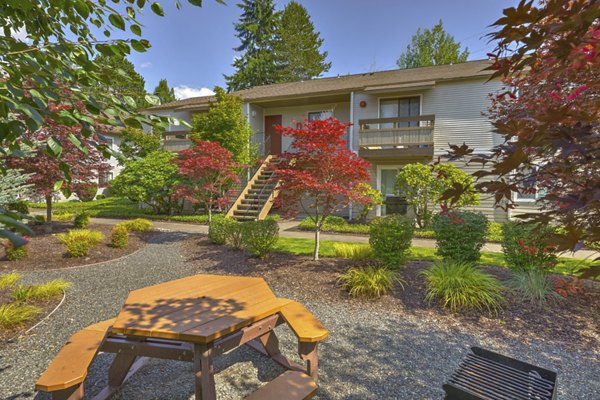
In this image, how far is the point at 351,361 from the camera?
133 inches

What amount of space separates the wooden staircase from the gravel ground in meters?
7.19

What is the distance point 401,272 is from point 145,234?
882 centimetres

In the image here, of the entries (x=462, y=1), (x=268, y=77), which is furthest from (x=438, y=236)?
(x=268, y=77)

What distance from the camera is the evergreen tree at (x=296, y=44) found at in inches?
1357

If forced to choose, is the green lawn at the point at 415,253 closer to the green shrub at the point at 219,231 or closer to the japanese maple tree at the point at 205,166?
the green shrub at the point at 219,231

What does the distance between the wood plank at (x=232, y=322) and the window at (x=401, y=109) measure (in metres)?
12.8

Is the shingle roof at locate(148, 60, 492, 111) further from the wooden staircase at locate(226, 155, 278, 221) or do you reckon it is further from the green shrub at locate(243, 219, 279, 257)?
the green shrub at locate(243, 219, 279, 257)

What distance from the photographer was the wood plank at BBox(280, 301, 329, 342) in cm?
281

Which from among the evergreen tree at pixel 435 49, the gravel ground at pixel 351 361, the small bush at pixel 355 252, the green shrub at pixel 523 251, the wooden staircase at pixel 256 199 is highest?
the evergreen tree at pixel 435 49

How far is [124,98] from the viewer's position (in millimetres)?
1836

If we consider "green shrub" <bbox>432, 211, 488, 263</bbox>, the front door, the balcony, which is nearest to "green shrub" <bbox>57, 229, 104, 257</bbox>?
"green shrub" <bbox>432, 211, 488, 263</bbox>

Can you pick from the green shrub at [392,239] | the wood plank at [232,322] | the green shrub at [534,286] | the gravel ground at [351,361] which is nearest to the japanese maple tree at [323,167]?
the green shrub at [392,239]

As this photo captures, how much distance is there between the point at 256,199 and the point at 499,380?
37.0 ft

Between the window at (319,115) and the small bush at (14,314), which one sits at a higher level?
the window at (319,115)
